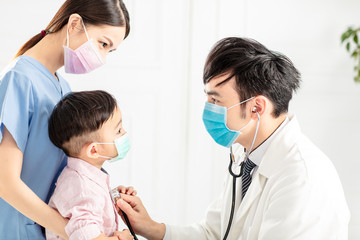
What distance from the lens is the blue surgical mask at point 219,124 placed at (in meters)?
1.60

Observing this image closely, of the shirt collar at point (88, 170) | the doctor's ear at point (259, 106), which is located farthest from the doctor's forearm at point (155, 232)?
the doctor's ear at point (259, 106)

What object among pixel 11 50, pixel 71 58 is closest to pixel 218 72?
pixel 71 58

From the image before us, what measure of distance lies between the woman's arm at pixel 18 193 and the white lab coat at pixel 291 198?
0.62m

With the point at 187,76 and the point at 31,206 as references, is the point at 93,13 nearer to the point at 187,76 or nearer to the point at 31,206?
the point at 31,206

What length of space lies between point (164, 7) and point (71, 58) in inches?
50.8

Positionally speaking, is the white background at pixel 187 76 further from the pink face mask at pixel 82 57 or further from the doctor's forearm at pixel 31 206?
the doctor's forearm at pixel 31 206

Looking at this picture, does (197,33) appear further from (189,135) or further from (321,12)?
(321,12)

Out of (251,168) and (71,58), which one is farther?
(251,168)

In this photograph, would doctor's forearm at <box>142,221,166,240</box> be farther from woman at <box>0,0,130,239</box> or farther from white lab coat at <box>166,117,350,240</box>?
woman at <box>0,0,130,239</box>

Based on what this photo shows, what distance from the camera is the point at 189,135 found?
277cm

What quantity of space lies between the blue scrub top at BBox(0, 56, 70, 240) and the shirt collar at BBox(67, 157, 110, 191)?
68mm

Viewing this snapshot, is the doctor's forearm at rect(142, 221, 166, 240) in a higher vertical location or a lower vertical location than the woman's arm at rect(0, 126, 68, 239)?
lower

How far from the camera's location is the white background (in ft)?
8.57

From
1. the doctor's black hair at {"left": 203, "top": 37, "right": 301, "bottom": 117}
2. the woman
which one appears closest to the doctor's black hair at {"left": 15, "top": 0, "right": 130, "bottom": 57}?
the woman
